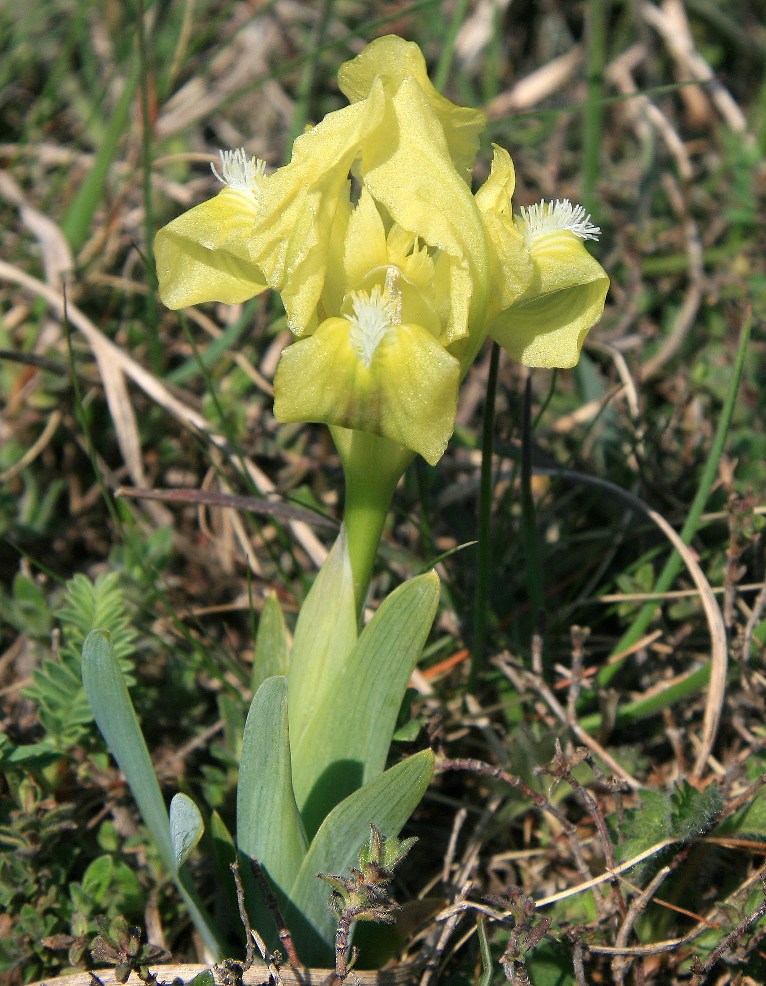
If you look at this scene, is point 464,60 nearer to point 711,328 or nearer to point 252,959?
point 711,328

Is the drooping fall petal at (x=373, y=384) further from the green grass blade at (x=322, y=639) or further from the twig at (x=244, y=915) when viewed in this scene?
the twig at (x=244, y=915)

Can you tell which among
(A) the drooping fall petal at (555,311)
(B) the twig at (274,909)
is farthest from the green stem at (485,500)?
(B) the twig at (274,909)

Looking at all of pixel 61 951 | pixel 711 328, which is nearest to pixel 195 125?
pixel 711 328

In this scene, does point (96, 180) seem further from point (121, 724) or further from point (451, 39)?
point (121, 724)

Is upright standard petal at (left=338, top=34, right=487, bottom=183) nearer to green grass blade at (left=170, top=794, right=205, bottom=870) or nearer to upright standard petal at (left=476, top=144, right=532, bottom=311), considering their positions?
upright standard petal at (left=476, top=144, right=532, bottom=311)

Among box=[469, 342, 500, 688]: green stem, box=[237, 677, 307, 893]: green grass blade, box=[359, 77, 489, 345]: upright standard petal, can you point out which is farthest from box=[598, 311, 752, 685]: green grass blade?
box=[237, 677, 307, 893]: green grass blade

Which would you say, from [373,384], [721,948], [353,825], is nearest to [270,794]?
[353,825]
